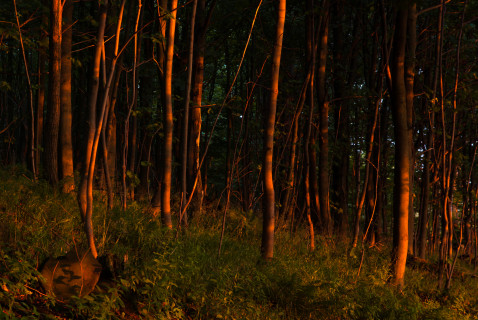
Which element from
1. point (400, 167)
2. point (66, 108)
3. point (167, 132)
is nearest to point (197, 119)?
point (66, 108)

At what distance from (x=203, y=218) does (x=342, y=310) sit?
413cm

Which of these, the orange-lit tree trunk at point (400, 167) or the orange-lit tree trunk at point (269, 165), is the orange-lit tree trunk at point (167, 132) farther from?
the orange-lit tree trunk at point (400, 167)

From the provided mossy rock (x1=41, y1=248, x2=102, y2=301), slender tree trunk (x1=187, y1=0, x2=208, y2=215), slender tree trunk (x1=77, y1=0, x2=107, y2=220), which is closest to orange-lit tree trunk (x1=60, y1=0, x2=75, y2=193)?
slender tree trunk (x1=187, y1=0, x2=208, y2=215)

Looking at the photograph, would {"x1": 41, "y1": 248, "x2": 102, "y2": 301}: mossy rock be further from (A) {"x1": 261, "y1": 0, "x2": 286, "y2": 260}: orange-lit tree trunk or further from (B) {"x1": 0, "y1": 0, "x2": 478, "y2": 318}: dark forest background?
(A) {"x1": 261, "y1": 0, "x2": 286, "y2": 260}: orange-lit tree trunk

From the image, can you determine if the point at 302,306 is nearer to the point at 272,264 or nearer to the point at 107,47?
the point at 272,264

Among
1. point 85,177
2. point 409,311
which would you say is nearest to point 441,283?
point 409,311

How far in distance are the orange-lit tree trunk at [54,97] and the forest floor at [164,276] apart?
634mm

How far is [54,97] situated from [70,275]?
469 centimetres

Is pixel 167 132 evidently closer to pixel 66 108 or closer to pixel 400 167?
pixel 66 108

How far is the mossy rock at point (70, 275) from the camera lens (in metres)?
4.09

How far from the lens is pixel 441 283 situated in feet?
28.6

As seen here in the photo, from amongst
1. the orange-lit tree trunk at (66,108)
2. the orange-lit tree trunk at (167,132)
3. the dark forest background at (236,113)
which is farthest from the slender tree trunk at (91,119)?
the orange-lit tree trunk at (66,108)

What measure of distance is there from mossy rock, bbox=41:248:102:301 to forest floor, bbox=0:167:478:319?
4.2 inches

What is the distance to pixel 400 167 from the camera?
8.00 metres
